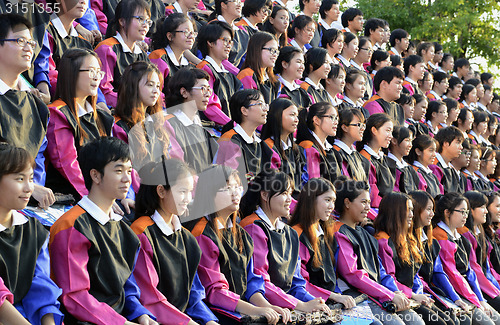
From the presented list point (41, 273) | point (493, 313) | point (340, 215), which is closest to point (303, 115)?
point (340, 215)

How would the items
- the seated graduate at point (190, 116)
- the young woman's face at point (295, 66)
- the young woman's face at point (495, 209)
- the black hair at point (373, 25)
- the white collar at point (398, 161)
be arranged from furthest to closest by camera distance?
the black hair at point (373, 25)
the young woman's face at point (495, 209)
the white collar at point (398, 161)
the young woman's face at point (295, 66)
the seated graduate at point (190, 116)

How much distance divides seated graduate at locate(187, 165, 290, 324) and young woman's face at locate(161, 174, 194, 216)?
0.33 metres

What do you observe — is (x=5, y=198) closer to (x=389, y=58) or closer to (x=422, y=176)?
(x=422, y=176)

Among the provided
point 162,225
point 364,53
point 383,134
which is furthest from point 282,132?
point 364,53

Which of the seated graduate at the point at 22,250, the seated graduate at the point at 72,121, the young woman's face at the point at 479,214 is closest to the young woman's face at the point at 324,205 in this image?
the seated graduate at the point at 72,121

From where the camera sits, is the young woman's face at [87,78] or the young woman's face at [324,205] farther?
the young woman's face at [324,205]

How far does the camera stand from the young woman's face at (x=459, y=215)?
5477 mm

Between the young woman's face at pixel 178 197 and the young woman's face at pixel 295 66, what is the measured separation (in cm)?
287

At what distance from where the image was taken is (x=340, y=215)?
15.3 ft

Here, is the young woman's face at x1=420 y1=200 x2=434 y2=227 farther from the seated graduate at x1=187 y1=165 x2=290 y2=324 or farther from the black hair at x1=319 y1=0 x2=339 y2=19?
the black hair at x1=319 y1=0 x2=339 y2=19

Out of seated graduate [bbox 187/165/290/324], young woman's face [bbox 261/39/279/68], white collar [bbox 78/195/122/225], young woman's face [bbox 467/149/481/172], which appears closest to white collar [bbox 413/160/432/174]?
young woman's face [bbox 467/149/481/172]

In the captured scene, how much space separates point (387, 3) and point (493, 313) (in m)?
11.5

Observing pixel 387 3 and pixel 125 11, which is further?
pixel 387 3

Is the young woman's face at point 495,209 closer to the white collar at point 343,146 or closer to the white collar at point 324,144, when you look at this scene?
the white collar at point 343,146
